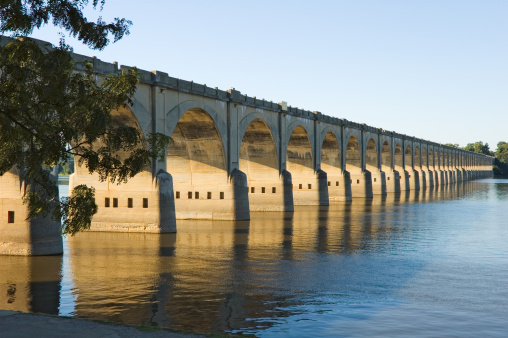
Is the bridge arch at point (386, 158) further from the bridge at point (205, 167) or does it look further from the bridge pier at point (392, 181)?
the bridge at point (205, 167)

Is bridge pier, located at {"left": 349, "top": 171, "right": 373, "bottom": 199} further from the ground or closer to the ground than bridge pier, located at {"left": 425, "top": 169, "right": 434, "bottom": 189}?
closer to the ground

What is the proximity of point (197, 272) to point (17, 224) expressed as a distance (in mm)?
9283

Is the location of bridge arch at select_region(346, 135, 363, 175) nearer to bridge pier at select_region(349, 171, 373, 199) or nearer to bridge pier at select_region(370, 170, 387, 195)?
bridge pier at select_region(349, 171, 373, 199)

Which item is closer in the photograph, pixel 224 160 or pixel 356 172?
pixel 224 160

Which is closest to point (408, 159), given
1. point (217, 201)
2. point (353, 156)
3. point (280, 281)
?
point (353, 156)

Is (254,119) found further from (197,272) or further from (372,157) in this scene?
(372,157)

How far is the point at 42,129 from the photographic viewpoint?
15805mm

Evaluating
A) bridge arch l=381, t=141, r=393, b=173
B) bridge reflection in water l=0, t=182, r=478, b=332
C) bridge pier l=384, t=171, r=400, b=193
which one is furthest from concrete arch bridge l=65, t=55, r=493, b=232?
bridge arch l=381, t=141, r=393, b=173

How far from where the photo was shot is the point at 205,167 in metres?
50.8

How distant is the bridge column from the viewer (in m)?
28.8

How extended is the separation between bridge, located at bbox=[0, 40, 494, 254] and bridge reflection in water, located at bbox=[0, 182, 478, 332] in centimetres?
151

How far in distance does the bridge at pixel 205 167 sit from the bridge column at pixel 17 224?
5cm

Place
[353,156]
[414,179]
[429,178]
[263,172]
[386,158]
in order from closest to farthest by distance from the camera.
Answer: [263,172]
[353,156]
[386,158]
[414,179]
[429,178]

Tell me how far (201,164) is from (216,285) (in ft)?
90.3
